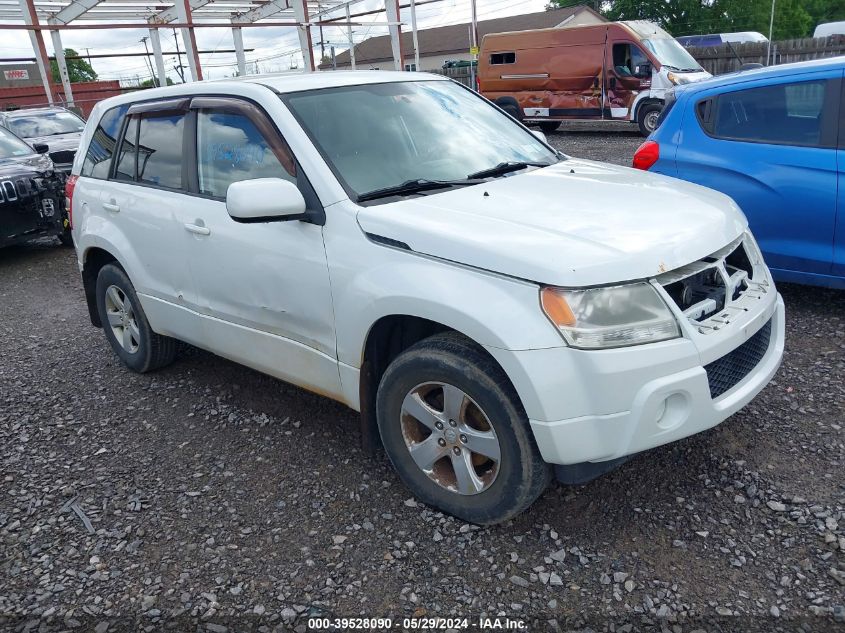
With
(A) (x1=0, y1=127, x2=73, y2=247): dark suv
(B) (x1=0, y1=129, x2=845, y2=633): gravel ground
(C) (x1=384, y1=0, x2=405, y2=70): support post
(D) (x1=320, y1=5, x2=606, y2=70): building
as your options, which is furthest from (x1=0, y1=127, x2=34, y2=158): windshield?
(D) (x1=320, y1=5, x2=606, y2=70): building

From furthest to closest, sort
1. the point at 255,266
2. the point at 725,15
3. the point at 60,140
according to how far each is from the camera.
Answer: the point at 725,15
the point at 60,140
the point at 255,266

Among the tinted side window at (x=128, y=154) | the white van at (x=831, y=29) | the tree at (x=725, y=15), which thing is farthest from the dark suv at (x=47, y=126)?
the tree at (x=725, y=15)

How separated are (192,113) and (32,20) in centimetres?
1987

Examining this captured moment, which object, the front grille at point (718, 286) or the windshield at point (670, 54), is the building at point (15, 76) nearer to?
the windshield at point (670, 54)

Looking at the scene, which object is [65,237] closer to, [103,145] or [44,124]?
[44,124]

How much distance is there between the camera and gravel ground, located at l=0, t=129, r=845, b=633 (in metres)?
2.64

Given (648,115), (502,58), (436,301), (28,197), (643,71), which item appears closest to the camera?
(436,301)

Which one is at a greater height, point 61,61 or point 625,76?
point 61,61

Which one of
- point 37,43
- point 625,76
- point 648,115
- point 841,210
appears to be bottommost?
point 648,115

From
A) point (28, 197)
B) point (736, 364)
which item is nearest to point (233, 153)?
point (736, 364)

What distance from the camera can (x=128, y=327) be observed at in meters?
4.85

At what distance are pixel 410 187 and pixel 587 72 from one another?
48.1 feet

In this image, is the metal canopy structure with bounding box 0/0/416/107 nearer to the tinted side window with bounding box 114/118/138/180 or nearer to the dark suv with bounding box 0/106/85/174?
the dark suv with bounding box 0/106/85/174

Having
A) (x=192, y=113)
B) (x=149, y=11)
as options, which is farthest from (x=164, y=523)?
(x=149, y=11)
